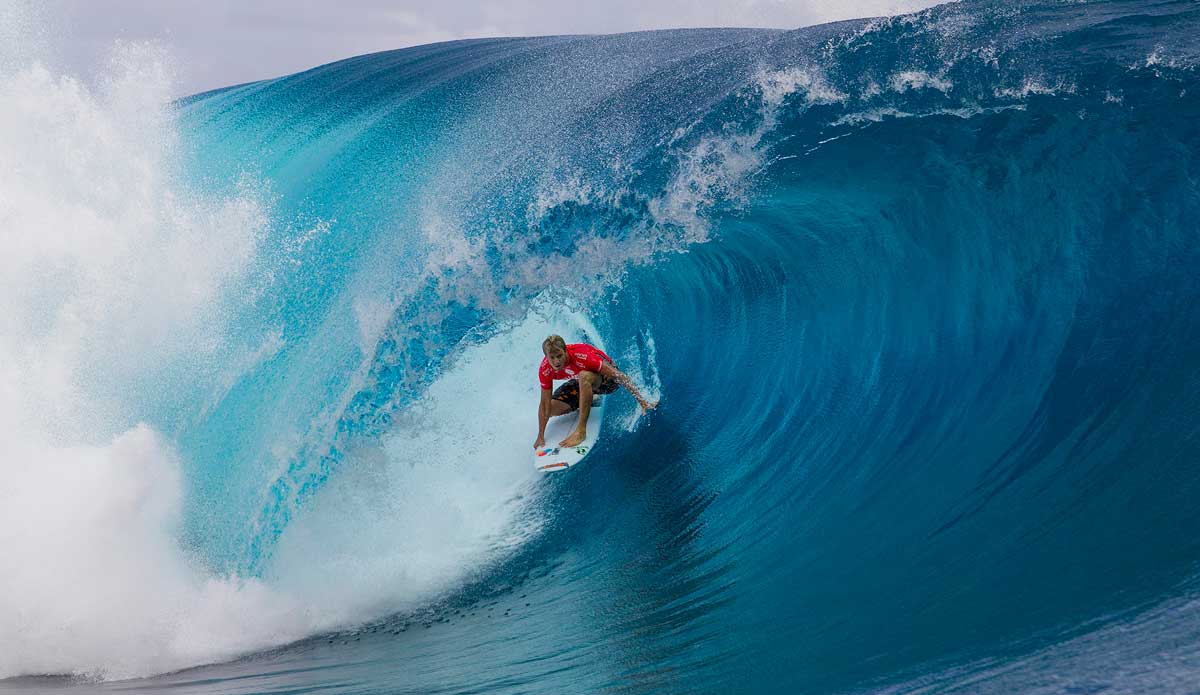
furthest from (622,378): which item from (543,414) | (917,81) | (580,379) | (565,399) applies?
(917,81)

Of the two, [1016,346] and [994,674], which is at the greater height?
[1016,346]

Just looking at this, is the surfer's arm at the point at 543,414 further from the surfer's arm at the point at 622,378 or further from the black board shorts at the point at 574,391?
the surfer's arm at the point at 622,378

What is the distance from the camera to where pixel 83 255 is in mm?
8680

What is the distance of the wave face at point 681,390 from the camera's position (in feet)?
13.9

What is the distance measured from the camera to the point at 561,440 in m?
6.97

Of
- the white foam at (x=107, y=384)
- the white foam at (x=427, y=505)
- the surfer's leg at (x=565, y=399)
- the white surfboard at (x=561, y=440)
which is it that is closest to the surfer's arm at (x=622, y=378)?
the surfer's leg at (x=565, y=399)

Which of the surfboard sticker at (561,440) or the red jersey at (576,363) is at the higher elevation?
the red jersey at (576,363)

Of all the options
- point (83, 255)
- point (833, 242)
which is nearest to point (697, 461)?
point (833, 242)

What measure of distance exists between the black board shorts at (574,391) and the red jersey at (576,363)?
8.9 inches

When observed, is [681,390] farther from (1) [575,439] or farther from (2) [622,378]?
(1) [575,439]

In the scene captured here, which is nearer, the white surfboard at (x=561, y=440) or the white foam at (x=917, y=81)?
the white surfboard at (x=561, y=440)

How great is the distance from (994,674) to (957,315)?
3.98 meters

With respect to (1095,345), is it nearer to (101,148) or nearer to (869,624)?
(869,624)

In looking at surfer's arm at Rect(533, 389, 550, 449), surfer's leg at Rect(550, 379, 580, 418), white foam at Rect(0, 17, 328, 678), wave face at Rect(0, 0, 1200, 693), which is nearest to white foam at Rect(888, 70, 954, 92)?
wave face at Rect(0, 0, 1200, 693)
